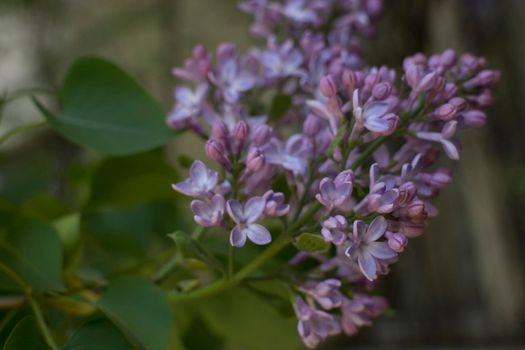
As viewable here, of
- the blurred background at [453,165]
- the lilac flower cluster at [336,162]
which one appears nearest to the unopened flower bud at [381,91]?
the lilac flower cluster at [336,162]

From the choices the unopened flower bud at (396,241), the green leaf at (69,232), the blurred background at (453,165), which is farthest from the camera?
the blurred background at (453,165)

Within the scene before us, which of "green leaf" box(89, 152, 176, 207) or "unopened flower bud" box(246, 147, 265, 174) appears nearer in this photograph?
"unopened flower bud" box(246, 147, 265, 174)

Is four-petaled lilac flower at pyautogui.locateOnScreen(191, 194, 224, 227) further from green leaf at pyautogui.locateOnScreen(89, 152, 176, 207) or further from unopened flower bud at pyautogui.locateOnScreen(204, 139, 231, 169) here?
green leaf at pyautogui.locateOnScreen(89, 152, 176, 207)

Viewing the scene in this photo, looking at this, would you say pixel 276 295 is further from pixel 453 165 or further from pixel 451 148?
pixel 453 165

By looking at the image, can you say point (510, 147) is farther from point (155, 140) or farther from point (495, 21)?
point (155, 140)

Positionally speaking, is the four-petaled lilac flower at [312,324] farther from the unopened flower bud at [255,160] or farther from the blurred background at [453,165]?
the blurred background at [453,165]

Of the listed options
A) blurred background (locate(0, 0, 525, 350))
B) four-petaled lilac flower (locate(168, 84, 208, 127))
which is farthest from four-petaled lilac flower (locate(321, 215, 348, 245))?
blurred background (locate(0, 0, 525, 350))

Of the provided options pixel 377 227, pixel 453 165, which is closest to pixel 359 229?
pixel 377 227
